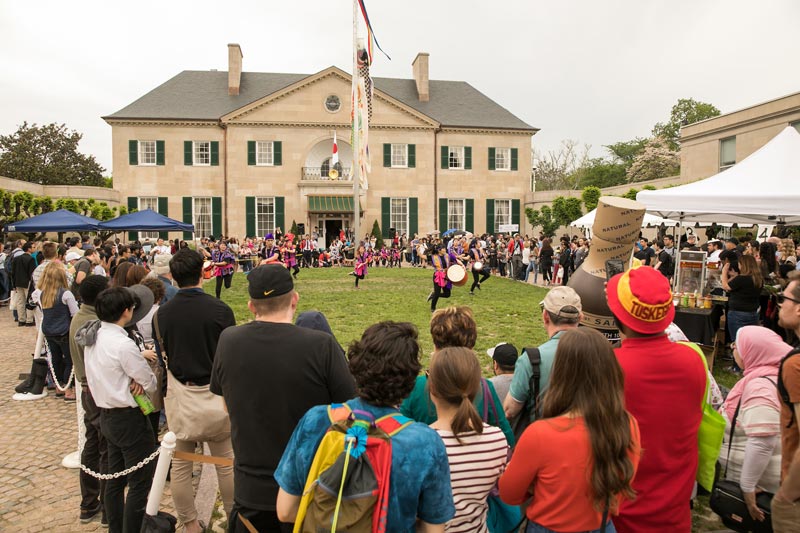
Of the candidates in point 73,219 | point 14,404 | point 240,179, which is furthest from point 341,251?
point 14,404

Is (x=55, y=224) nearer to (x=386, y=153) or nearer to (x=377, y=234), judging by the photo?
(x=377, y=234)

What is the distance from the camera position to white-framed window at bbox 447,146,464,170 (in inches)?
1391

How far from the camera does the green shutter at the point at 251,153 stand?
33.2 metres

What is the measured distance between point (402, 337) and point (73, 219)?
16333mm

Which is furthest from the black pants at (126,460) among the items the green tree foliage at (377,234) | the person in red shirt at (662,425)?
the green tree foliage at (377,234)

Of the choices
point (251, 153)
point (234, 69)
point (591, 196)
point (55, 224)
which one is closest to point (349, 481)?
point (55, 224)

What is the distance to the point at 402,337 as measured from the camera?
7.16 feet

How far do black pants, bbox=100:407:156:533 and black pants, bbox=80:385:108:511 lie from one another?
0.44 metres

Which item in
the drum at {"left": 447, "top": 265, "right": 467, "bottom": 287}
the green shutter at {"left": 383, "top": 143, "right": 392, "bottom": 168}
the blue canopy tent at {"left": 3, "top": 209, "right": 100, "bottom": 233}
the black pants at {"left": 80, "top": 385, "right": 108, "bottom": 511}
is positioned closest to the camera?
the black pants at {"left": 80, "top": 385, "right": 108, "bottom": 511}

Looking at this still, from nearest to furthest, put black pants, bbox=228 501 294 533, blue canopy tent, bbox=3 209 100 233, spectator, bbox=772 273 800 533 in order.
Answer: spectator, bbox=772 273 800 533
black pants, bbox=228 501 294 533
blue canopy tent, bbox=3 209 100 233

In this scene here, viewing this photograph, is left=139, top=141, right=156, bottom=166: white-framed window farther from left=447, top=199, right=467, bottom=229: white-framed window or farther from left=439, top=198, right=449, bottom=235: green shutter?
left=447, top=199, right=467, bottom=229: white-framed window

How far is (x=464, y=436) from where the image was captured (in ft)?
7.45

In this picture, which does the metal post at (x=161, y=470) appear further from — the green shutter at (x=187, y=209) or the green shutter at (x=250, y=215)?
the green shutter at (x=187, y=209)

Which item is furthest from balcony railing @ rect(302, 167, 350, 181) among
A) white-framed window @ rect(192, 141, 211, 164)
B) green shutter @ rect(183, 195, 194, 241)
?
green shutter @ rect(183, 195, 194, 241)
